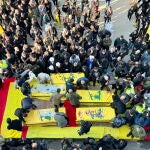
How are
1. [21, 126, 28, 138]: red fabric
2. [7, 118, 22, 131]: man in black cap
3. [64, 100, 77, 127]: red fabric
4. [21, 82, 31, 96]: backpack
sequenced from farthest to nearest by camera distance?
[21, 82, 31, 96]: backpack < [64, 100, 77, 127]: red fabric < [21, 126, 28, 138]: red fabric < [7, 118, 22, 131]: man in black cap

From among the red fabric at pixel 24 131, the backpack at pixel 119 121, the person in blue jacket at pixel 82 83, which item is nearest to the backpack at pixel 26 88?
the red fabric at pixel 24 131

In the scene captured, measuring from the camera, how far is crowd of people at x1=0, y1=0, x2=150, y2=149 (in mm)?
13953

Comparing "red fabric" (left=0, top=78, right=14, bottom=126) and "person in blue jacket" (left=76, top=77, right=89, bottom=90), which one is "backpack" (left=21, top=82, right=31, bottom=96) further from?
"person in blue jacket" (left=76, top=77, right=89, bottom=90)

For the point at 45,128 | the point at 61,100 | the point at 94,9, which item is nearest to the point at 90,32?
the point at 94,9

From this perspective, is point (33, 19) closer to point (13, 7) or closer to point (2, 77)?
point (13, 7)

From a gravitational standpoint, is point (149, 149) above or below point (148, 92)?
below

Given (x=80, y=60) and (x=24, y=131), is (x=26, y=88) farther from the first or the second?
(x=80, y=60)

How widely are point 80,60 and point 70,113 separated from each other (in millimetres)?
2544

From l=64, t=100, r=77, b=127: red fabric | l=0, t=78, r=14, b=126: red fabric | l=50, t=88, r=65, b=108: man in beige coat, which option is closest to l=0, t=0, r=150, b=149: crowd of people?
l=50, t=88, r=65, b=108: man in beige coat

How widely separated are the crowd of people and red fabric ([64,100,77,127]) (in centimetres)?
37

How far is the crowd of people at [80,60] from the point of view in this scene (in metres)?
14.0

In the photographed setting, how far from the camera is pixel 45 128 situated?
14.0 m

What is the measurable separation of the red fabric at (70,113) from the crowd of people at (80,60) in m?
0.37

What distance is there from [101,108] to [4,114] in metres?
4.00
